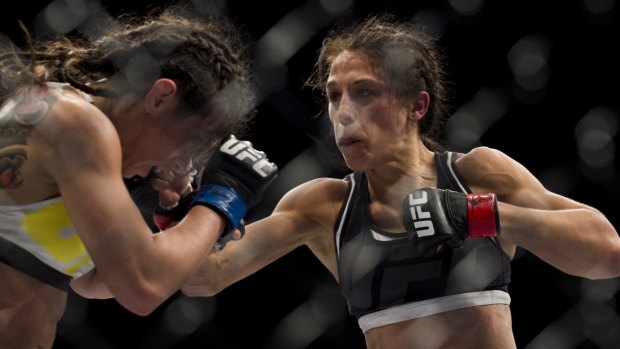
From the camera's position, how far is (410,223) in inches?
60.5

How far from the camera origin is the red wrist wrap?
1.52 m

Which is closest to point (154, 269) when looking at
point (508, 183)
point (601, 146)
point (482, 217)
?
point (482, 217)

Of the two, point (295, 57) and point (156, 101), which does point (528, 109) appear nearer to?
point (295, 57)

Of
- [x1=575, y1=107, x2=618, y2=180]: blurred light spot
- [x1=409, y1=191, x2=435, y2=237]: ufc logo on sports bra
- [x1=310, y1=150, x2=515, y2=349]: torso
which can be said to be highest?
[x1=409, y1=191, x2=435, y2=237]: ufc logo on sports bra

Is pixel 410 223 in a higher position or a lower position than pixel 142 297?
lower

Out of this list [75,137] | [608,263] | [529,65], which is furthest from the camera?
[529,65]

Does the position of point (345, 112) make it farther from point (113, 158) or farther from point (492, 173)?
point (113, 158)

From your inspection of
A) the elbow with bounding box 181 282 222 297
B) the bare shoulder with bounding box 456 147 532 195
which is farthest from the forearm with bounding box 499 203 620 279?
the elbow with bounding box 181 282 222 297

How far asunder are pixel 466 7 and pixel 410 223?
1.56 m

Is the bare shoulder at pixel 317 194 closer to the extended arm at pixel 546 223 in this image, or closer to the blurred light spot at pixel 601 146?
the extended arm at pixel 546 223

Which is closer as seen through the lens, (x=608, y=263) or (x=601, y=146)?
(x=608, y=263)

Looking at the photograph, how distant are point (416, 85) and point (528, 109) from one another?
5.09 feet

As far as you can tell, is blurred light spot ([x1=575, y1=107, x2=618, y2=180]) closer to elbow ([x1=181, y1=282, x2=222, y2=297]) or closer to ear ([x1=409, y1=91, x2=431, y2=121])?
ear ([x1=409, y1=91, x2=431, y2=121])

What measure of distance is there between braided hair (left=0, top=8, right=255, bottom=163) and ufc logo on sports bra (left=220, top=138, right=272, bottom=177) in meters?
0.04
